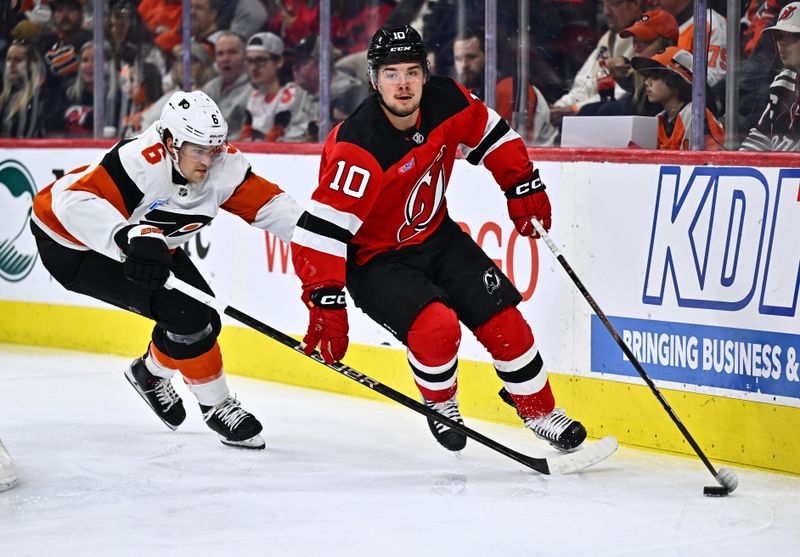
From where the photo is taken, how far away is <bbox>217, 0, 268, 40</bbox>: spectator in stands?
18.1 feet

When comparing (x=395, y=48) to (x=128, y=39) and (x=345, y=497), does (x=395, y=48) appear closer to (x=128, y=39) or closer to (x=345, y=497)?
(x=345, y=497)

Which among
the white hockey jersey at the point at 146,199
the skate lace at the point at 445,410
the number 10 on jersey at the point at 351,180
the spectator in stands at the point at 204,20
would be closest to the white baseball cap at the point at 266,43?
the spectator in stands at the point at 204,20

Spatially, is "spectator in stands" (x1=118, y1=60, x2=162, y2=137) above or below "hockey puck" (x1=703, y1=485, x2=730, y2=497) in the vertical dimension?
above

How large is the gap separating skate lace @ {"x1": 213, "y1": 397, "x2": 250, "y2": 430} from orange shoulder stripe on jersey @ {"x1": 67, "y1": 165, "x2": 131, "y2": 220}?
0.68 meters

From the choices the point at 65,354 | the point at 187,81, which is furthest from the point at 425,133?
the point at 65,354

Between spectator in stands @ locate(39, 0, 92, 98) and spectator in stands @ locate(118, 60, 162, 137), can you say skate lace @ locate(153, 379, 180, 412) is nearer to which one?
spectator in stands @ locate(118, 60, 162, 137)

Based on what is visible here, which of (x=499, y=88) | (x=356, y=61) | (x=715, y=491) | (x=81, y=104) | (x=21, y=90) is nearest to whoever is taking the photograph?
(x=715, y=491)

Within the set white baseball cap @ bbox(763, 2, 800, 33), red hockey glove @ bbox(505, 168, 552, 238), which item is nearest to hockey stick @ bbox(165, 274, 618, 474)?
red hockey glove @ bbox(505, 168, 552, 238)

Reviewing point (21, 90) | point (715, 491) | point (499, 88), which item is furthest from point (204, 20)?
point (715, 491)

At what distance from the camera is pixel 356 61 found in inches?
201

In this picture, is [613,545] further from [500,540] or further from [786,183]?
[786,183]

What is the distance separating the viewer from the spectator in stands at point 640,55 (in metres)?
4.07

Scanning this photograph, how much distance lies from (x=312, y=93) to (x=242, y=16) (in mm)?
597

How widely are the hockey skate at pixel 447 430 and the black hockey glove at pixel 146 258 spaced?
85cm
